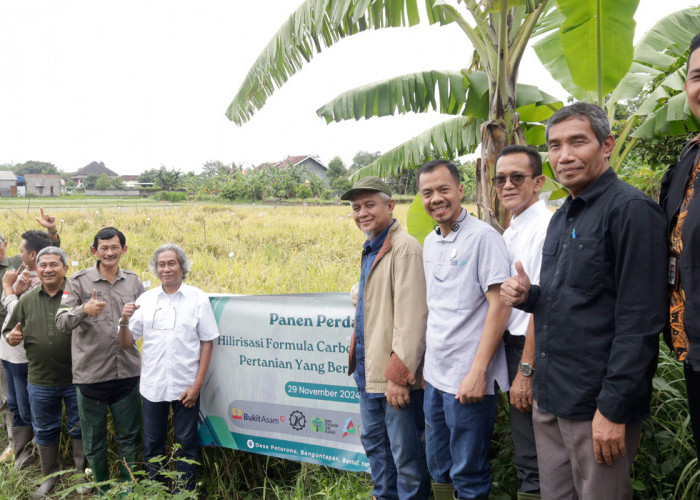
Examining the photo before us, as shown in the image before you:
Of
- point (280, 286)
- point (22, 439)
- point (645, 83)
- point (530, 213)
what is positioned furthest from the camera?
point (280, 286)

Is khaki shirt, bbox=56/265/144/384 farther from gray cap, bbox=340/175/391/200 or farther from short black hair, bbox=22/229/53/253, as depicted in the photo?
gray cap, bbox=340/175/391/200

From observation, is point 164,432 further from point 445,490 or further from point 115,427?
point 445,490

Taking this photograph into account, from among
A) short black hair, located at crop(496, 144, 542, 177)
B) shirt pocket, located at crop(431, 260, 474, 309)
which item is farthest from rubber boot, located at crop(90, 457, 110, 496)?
short black hair, located at crop(496, 144, 542, 177)

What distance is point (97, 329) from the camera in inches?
130

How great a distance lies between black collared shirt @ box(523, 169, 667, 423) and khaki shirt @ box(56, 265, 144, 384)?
8.55 feet

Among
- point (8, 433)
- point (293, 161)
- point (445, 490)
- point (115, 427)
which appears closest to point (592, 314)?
point (445, 490)

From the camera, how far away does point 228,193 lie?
30.5 meters

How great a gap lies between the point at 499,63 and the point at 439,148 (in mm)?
1514

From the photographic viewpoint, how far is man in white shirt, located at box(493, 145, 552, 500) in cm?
195

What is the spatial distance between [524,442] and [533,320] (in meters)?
0.55

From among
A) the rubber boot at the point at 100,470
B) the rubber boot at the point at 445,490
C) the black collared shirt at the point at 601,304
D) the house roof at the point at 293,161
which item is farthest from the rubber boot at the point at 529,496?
the house roof at the point at 293,161

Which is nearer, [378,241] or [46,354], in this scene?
[378,241]

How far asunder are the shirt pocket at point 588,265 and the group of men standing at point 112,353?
7.65ft

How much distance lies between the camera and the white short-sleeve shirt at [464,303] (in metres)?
2.09
